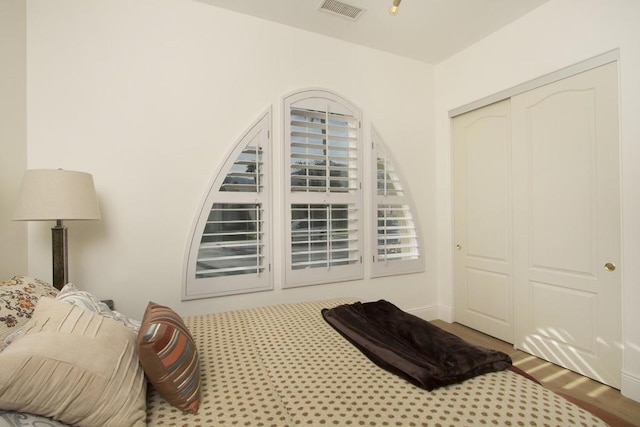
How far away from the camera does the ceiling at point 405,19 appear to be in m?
2.49

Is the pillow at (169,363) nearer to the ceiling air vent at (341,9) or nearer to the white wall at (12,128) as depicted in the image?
the white wall at (12,128)

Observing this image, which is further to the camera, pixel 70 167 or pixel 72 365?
pixel 70 167

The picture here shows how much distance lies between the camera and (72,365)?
846mm

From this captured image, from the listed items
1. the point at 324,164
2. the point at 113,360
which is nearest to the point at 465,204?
the point at 324,164

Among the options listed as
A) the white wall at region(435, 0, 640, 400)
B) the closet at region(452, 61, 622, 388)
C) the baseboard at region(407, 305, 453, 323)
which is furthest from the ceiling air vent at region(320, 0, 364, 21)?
the baseboard at region(407, 305, 453, 323)

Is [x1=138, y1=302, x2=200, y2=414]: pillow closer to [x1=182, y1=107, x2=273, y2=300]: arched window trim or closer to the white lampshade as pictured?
the white lampshade

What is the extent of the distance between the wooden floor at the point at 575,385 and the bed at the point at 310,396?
1333 mm

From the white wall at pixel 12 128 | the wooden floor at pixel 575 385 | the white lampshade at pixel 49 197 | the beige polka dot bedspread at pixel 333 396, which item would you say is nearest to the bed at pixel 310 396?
the beige polka dot bedspread at pixel 333 396

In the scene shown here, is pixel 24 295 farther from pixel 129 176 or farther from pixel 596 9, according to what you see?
pixel 596 9

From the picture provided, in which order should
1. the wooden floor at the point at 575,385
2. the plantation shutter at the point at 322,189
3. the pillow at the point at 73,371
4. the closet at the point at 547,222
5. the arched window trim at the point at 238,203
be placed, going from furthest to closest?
the plantation shutter at the point at 322,189 → the arched window trim at the point at 238,203 → the closet at the point at 547,222 → the wooden floor at the point at 575,385 → the pillow at the point at 73,371

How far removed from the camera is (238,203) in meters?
2.54

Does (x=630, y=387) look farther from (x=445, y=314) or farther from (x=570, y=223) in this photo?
(x=445, y=314)

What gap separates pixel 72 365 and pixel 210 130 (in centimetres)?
198

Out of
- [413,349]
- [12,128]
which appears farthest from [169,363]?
[12,128]
